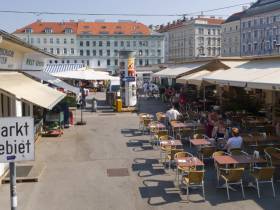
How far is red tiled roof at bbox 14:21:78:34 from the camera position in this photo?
4323 inches

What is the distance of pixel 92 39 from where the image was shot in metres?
111

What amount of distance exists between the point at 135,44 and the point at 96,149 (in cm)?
9749

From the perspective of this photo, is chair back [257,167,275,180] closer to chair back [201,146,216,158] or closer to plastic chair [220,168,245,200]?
plastic chair [220,168,245,200]

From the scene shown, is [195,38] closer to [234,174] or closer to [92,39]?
[92,39]

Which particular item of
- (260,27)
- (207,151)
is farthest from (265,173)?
(260,27)

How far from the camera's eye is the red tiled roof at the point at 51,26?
110 meters

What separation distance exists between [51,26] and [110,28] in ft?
50.0

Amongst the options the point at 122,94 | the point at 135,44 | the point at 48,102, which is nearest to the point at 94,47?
the point at 135,44

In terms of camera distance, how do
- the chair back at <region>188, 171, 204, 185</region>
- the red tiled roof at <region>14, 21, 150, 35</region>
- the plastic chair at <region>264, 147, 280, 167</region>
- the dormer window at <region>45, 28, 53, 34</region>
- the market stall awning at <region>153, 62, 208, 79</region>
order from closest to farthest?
the chair back at <region>188, 171, 204, 185</region> → the plastic chair at <region>264, 147, 280, 167</region> → the market stall awning at <region>153, 62, 208, 79</region> → the dormer window at <region>45, 28, 53, 34</region> → the red tiled roof at <region>14, 21, 150, 35</region>

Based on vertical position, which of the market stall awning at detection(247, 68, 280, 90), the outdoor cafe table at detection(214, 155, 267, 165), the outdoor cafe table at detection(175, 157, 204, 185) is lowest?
the outdoor cafe table at detection(175, 157, 204, 185)

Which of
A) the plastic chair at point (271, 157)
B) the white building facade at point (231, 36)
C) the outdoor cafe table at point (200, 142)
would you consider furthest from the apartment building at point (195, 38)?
the plastic chair at point (271, 157)

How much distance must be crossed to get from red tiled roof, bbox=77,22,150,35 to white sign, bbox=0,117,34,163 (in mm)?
107069

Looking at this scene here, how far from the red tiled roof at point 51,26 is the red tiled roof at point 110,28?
7.01 feet

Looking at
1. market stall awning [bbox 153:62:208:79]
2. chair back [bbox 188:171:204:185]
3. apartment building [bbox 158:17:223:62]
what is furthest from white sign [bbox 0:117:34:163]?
apartment building [bbox 158:17:223:62]
